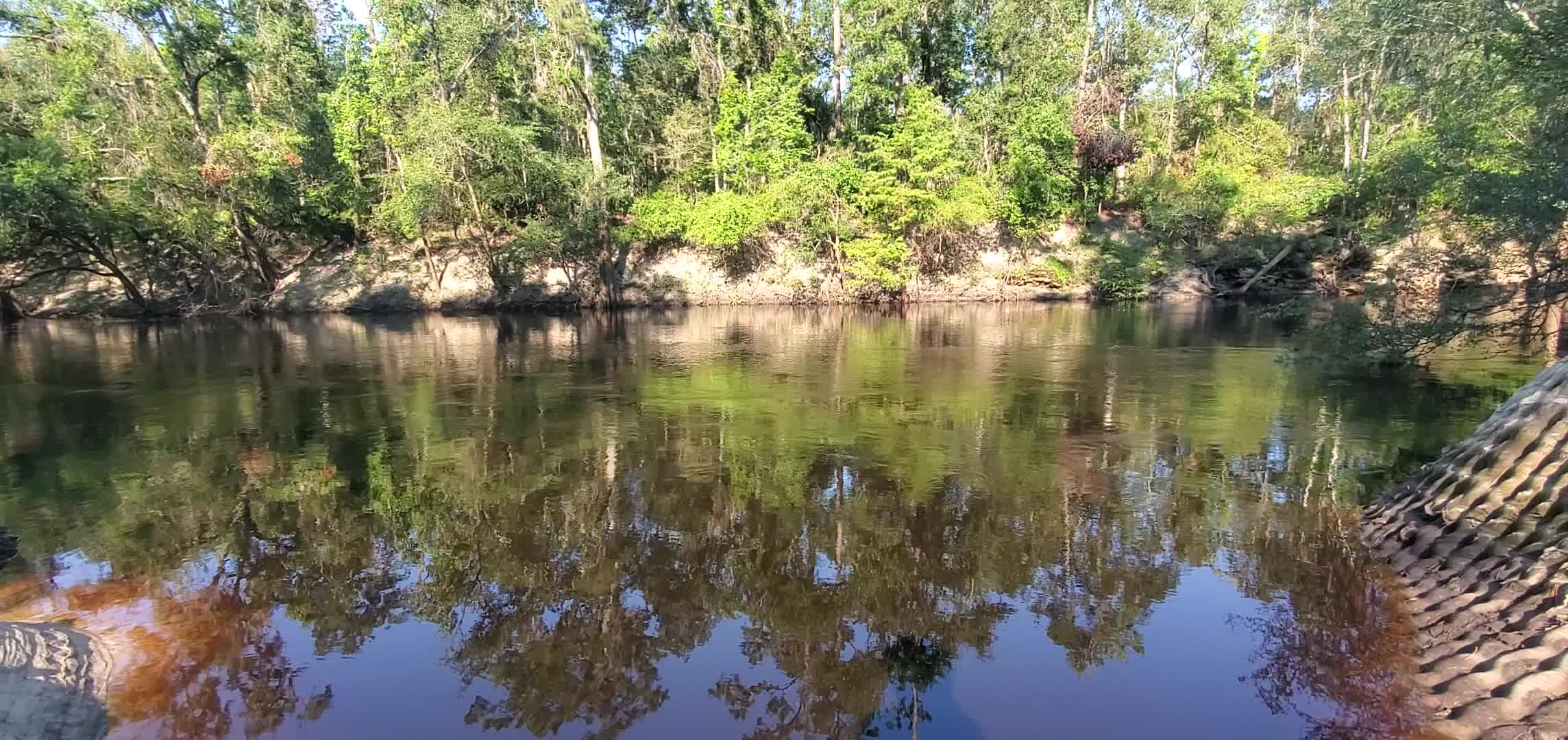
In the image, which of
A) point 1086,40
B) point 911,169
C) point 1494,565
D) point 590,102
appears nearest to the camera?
point 1494,565

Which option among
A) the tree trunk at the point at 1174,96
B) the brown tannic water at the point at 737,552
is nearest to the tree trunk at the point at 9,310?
the brown tannic water at the point at 737,552

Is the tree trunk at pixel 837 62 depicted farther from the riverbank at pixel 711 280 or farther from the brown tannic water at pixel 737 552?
the brown tannic water at pixel 737 552

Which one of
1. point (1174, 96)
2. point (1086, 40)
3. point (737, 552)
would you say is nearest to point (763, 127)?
point (1086, 40)

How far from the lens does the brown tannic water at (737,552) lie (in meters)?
6.23

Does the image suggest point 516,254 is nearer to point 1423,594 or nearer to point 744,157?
point 744,157

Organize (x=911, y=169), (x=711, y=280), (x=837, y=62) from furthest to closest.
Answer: (x=711, y=280)
(x=837, y=62)
(x=911, y=169)

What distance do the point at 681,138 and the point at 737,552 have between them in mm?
39226

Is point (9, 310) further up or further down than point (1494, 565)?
further up

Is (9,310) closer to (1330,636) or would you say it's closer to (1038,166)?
(1038,166)

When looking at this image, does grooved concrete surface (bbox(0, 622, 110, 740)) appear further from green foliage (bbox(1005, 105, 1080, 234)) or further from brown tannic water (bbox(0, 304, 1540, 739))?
green foliage (bbox(1005, 105, 1080, 234))

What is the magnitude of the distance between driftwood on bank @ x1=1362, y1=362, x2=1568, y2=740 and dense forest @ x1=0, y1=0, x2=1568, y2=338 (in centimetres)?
2259

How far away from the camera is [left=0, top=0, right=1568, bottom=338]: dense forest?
34.3m

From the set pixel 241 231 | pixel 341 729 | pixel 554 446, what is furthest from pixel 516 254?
pixel 341 729

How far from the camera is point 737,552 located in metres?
8.98
